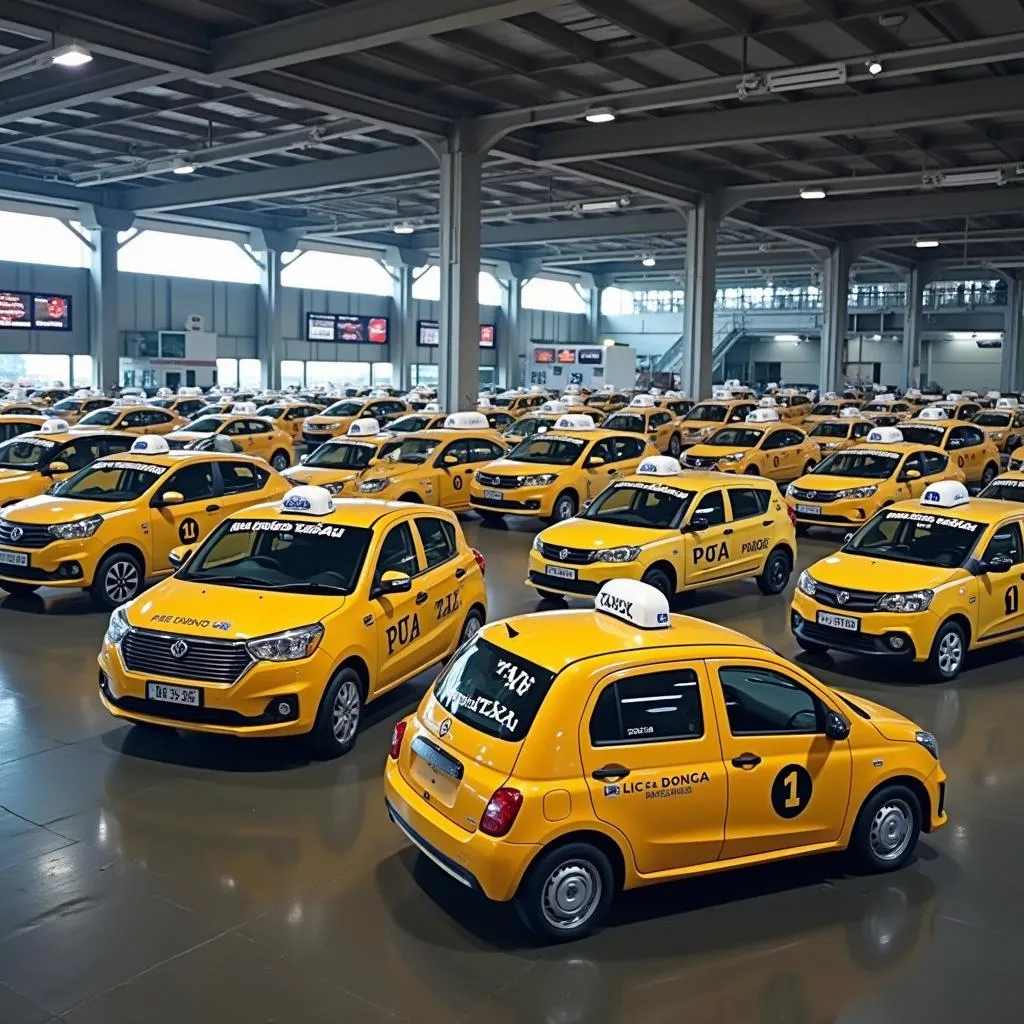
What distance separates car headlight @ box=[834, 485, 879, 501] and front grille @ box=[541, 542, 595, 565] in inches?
278

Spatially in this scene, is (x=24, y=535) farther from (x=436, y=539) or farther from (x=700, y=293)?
(x=700, y=293)

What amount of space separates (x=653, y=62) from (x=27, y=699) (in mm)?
16843

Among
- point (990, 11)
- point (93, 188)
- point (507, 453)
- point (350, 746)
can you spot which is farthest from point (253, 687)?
point (93, 188)

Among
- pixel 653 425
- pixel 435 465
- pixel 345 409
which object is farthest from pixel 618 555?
pixel 345 409

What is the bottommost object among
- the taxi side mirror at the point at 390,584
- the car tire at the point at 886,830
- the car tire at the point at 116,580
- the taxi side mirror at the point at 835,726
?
the car tire at the point at 886,830

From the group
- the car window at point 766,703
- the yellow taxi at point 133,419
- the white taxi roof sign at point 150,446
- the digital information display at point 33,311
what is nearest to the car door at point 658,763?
the car window at point 766,703

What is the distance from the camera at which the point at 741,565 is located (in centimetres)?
1394

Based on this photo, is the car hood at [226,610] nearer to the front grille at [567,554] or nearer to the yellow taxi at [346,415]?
the front grille at [567,554]

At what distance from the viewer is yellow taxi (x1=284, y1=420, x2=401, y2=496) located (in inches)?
736

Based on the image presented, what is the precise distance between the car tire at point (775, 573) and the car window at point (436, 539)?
5575mm

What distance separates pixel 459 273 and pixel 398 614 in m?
19.5

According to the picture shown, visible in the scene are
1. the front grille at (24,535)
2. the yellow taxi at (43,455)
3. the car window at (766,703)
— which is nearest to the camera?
the car window at (766,703)

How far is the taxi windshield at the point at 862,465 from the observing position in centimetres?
1897

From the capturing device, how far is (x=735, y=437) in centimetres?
Result: 2555
